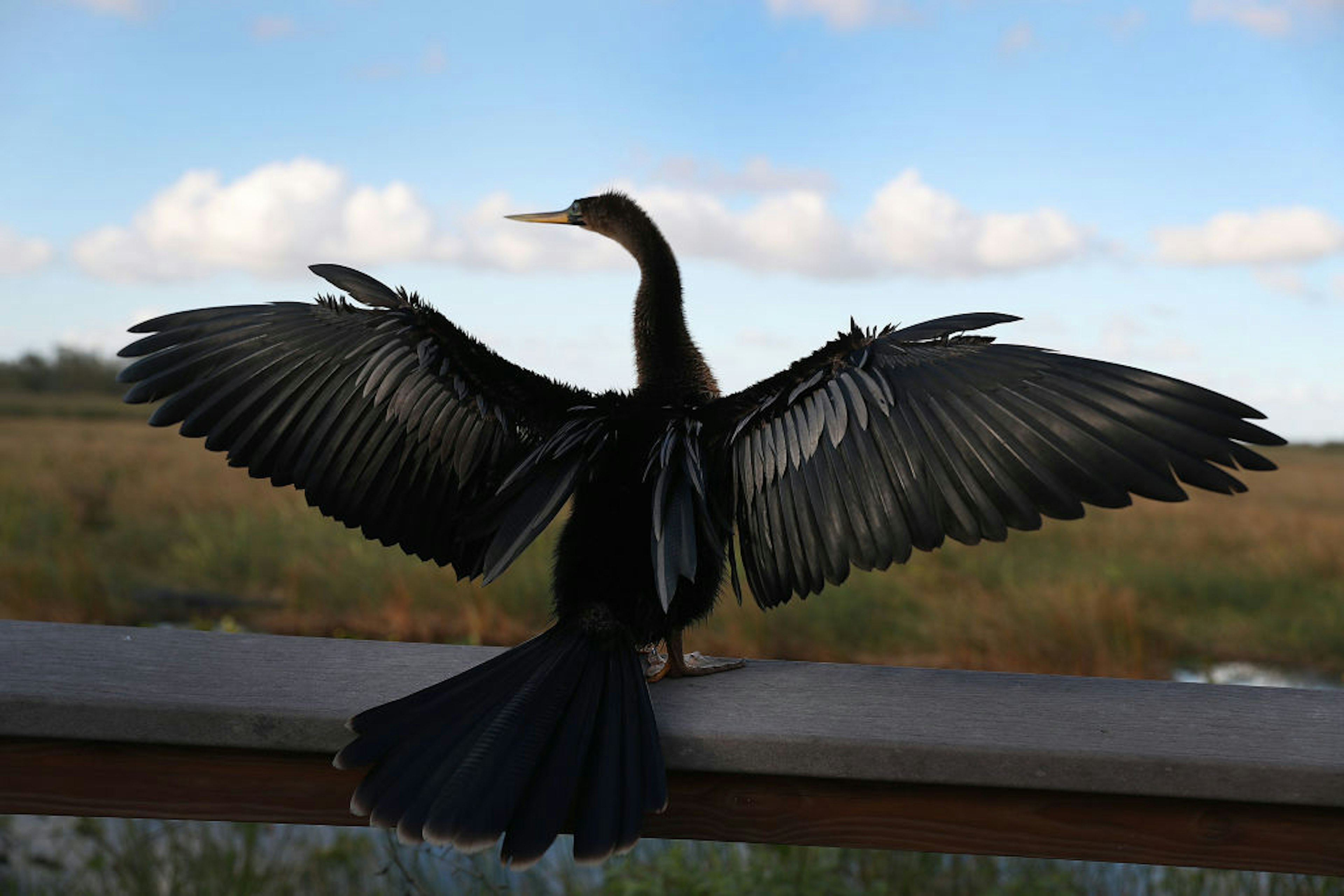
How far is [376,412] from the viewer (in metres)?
2.14

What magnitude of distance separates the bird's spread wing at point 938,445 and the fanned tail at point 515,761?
43cm

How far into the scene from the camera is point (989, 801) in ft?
5.61

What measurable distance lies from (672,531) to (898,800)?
0.56 meters

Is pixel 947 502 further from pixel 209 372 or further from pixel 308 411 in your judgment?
A: pixel 209 372

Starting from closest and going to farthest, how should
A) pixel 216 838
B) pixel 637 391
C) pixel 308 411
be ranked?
pixel 308 411
pixel 637 391
pixel 216 838

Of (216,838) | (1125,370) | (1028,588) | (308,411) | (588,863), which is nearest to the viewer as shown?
(588,863)

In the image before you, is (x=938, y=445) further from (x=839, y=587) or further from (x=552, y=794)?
(x=839, y=587)

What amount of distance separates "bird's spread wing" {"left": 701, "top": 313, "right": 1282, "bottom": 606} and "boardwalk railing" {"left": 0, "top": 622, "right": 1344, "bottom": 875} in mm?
301

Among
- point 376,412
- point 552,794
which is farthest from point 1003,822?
point 376,412

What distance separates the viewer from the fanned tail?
1.48 meters

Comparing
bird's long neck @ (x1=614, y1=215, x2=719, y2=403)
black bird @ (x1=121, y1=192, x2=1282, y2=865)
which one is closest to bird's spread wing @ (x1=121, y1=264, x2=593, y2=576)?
black bird @ (x1=121, y1=192, x2=1282, y2=865)

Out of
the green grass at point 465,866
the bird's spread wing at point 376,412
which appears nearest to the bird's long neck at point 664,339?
the bird's spread wing at point 376,412

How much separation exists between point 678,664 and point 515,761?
0.59 m

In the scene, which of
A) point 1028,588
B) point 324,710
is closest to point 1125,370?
point 324,710
